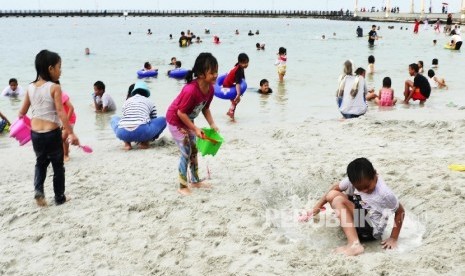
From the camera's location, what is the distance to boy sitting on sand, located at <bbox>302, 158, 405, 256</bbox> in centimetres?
356

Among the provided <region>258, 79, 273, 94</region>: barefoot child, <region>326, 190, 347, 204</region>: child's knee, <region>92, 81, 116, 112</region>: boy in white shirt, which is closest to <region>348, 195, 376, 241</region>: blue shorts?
<region>326, 190, 347, 204</region>: child's knee

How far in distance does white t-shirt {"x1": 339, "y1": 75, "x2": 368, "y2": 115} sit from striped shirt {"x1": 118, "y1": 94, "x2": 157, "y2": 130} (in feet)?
12.4

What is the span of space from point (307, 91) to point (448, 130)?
21.7ft

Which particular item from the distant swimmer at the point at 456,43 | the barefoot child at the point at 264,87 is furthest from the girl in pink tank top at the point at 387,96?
the distant swimmer at the point at 456,43

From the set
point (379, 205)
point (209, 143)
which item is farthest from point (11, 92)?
point (379, 205)

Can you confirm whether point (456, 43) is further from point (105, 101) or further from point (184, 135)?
point (184, 135)

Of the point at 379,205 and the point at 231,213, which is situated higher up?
the point at 379,205

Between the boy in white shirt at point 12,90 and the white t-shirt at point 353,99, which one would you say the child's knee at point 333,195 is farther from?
the boy in white shirt at point 12,90

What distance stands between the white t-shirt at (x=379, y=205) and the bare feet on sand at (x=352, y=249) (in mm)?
328

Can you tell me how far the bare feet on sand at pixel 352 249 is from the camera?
349cm

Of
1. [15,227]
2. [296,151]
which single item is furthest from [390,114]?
[15,227]

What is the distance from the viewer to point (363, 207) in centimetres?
386

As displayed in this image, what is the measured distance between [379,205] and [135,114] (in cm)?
418

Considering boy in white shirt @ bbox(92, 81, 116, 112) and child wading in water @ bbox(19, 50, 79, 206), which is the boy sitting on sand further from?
boy in white shirt @ bbox(92, 81, 116, 112)
